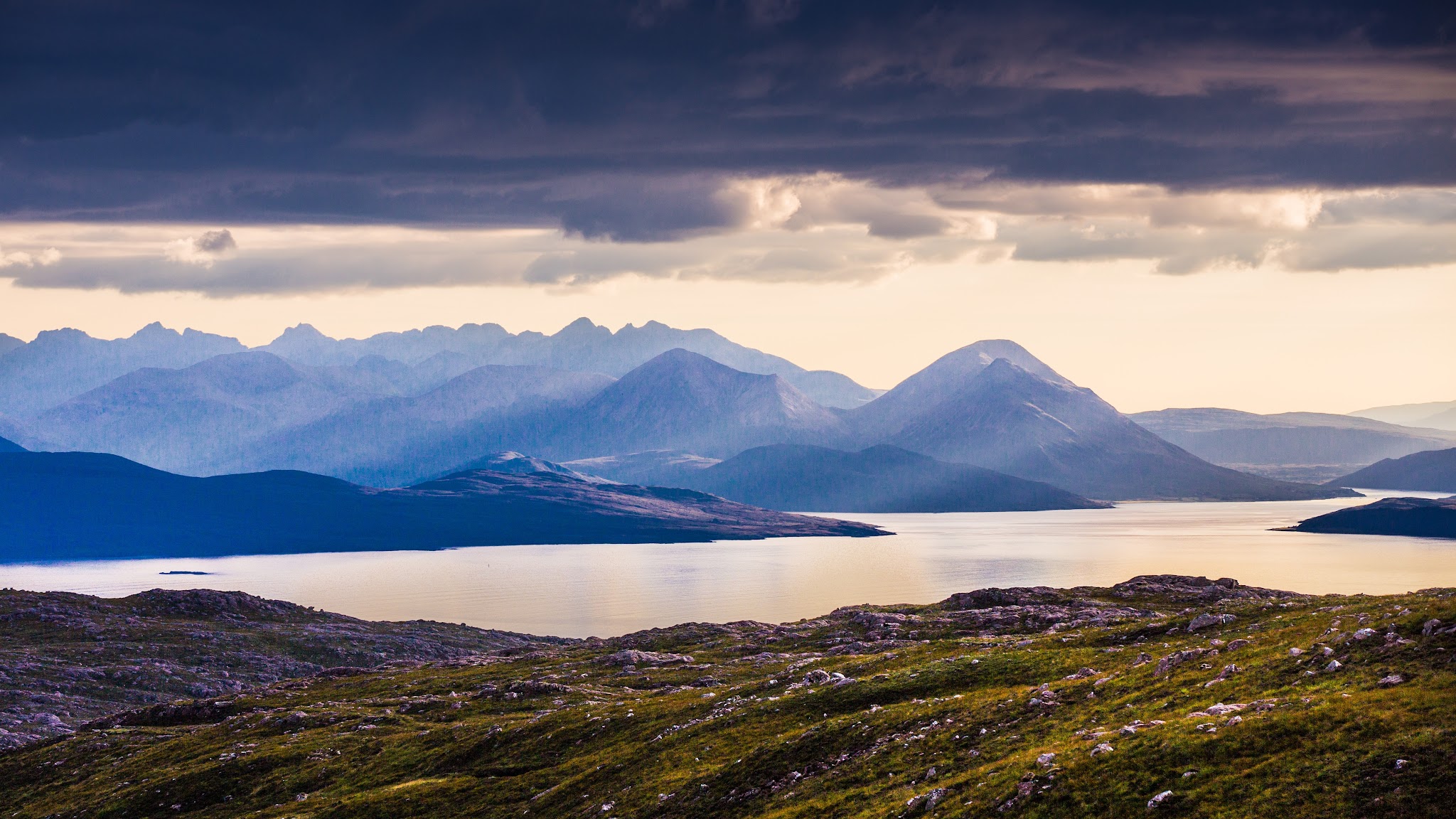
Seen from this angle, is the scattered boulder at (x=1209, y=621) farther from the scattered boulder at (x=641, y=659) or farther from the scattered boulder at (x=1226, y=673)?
the scattered boulder at (x=641, y=659)

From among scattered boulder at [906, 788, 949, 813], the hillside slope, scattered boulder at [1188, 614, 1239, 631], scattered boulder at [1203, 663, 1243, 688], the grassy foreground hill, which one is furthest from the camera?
the hillside slope

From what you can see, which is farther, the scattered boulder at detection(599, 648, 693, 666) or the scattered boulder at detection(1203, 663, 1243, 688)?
the scattered boulder at detection(599, 648, 693, 666)

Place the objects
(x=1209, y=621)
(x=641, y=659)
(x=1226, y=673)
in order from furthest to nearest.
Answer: (x=641, y=659) → (x=1209, y=621) → (x=1226, y=673)

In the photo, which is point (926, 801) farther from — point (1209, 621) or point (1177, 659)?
point (1209, 621)

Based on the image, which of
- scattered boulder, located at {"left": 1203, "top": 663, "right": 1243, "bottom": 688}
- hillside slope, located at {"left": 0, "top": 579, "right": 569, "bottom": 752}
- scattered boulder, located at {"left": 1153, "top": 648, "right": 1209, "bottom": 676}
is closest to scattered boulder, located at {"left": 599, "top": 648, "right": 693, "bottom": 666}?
hillside slope, located at {"left": 0, "top": 579, "right": 569, "bottom": 752}

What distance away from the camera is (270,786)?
74.8 meters

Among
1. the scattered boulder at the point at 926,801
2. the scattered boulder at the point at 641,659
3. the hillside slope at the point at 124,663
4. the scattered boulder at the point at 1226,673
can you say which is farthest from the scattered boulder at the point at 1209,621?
the hillside slope at the point at 124,663

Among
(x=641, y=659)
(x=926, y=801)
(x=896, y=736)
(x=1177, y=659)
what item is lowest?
(x=641, y=659)

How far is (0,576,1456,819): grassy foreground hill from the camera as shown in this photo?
1288 inches

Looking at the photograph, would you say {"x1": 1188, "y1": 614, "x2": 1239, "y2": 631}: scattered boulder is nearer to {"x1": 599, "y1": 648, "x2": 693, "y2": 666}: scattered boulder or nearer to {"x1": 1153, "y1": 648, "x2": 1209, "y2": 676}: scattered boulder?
{"x1": 1153, "y1": 648, "x2": 1209, "y2": 676}: scattered boulder

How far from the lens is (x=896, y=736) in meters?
49.0

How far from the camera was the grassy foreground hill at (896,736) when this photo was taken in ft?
107

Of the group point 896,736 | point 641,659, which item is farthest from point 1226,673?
point 641,659

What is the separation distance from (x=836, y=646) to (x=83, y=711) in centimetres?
9568
